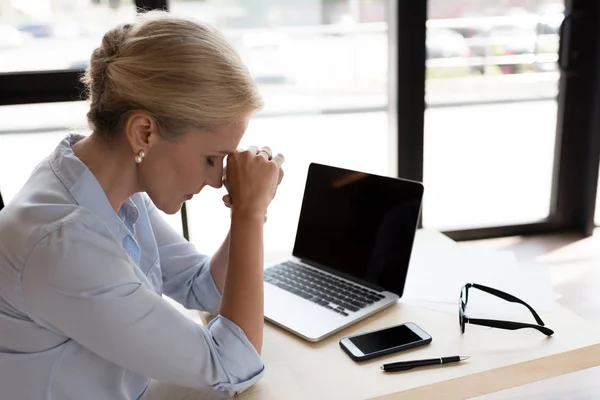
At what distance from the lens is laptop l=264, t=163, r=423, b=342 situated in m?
1.15

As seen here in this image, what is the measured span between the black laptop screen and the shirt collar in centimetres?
49

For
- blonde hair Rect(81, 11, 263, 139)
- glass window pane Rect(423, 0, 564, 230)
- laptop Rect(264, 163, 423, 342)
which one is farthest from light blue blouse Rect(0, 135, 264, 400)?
glass window pane Rect(423, 0, 564, 230)

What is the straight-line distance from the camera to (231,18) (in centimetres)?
253

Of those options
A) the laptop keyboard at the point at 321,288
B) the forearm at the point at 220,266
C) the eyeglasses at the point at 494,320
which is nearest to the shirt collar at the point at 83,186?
the forearm at the point at 220,266

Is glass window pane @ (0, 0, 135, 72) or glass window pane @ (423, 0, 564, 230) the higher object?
glass window pane @ (0, 0, 135, 72)

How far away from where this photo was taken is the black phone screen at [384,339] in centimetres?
102

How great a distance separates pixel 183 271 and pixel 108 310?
433 mm

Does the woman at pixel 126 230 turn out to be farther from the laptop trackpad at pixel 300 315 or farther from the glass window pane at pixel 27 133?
the glass window pane at pixel 27 133

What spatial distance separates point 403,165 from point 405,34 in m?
0.58

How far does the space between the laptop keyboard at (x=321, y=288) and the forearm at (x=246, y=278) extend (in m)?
0.22

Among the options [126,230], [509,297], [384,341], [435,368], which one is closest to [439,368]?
[435,368]

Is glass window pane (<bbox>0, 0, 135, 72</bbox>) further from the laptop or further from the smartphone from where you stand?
the smartphone

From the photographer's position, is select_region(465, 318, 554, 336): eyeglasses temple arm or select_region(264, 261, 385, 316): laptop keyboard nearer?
select_region(465, 318, 554, 336): eyeglasses temple arm

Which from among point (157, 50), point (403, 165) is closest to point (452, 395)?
point (157, 50)
